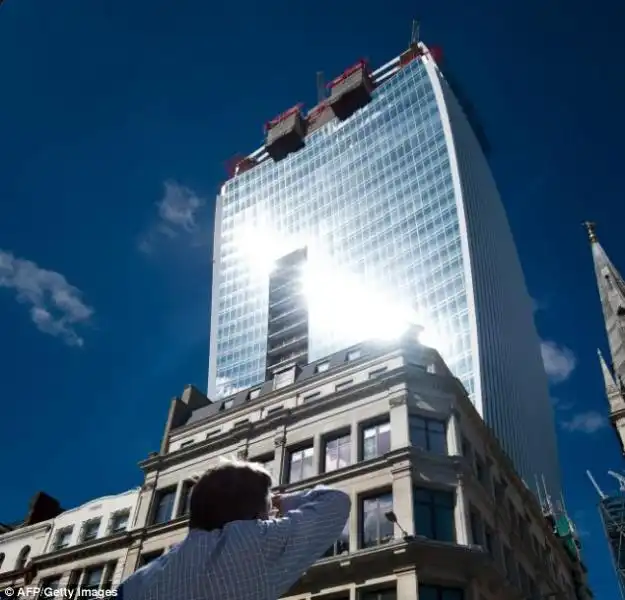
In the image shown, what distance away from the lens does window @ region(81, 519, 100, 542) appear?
38.0 metres

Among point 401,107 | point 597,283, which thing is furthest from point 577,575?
point 401,107

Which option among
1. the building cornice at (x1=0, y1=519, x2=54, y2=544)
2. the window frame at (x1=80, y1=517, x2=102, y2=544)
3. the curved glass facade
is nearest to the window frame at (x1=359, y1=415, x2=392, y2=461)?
the window frame at (x1=80, y1=517, x2=102, y2=544)

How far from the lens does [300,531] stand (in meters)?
4.34

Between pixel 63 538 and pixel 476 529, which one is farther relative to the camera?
pixel 63 538

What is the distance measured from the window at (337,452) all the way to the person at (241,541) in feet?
82.0

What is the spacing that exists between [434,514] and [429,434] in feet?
13.4

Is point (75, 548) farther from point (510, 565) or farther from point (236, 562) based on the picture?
point (236, 562)

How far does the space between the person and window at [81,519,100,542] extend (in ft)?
125

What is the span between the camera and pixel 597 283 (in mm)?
81625

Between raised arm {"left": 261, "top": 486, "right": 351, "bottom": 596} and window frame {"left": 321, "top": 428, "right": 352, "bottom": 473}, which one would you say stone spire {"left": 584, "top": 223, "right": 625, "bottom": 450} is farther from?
raised arm {"left": 261, "top": 486, "right": 351, "bottom": 596}

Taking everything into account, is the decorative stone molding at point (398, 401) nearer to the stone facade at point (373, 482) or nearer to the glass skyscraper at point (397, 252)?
the stone facade at point (373, 482)

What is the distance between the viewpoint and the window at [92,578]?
34.0 meters

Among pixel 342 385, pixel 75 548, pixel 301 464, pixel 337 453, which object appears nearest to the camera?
pixel 337 453

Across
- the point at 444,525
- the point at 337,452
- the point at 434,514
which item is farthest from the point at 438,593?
the point at 337,452
